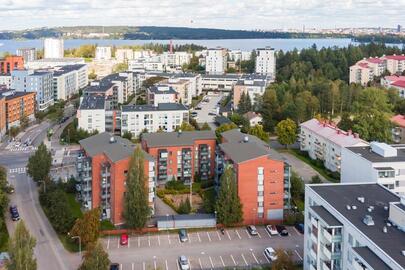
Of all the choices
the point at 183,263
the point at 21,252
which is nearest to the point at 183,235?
the point at 183,263

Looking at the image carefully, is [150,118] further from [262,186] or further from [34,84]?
[262,186]

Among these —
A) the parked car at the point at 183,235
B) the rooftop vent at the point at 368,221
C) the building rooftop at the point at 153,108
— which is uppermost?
the building rooftop at the point at 153,108

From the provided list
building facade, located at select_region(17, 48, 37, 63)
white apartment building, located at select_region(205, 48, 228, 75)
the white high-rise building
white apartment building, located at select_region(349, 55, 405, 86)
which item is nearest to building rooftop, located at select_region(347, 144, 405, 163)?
white apartment building, located at select_region(349, 55, 405, 86)

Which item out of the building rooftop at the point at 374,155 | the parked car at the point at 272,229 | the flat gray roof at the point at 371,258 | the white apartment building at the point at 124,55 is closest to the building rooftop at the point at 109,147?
the parked car at the point at 272,229

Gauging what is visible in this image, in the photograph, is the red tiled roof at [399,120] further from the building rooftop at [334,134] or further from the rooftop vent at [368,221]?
the rooftop vent at [368,221]

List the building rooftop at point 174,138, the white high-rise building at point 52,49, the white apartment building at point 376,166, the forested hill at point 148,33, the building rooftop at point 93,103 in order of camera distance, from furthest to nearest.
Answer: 1. the forested hill at point 148,33
2. the white high-rise building at point 52,49
3. the building rooftop at point 93,103
4. the building rooftop at point 174,138
5. the white apartment building at point 376,166

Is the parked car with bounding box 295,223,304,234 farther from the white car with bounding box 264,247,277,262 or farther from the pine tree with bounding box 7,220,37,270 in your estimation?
the pine tree with bounding box 7,220,37,270

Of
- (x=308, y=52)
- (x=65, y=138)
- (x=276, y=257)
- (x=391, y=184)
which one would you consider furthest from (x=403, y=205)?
(x=308, y=52)
